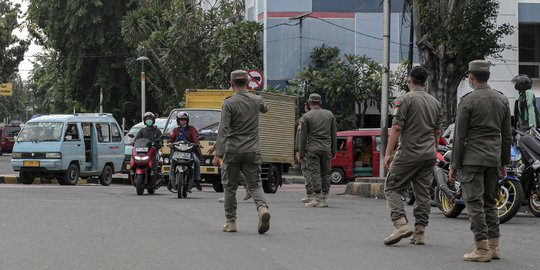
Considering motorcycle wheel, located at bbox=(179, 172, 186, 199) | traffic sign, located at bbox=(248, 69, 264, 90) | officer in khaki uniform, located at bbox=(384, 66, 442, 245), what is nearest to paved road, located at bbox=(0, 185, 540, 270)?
officer in khaki uniform, located at bbox=(384, 66, 442, 245)

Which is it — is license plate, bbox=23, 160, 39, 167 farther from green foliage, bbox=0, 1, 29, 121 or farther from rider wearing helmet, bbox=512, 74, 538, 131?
green foliage, bbox=0, 1, 29, 121

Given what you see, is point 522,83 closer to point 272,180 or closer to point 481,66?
point 481,66

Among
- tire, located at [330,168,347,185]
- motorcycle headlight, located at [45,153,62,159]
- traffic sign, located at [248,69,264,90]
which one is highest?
traffic sign, located at [248,69,264,90]

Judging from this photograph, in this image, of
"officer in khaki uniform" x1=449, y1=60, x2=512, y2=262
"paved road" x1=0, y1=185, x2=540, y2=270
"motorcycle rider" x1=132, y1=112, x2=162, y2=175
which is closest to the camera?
"paved road" x1=0, y1=185, x2=540, y2=270

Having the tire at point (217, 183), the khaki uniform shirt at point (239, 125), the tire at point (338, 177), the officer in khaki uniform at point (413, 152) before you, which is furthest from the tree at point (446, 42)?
the officer in khaki uniform at point (413, 152)

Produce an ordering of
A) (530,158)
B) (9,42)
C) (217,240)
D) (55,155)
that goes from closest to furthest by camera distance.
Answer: (217,240) < (530,158) < (55,155) < (9,42)

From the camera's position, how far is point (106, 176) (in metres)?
26.6

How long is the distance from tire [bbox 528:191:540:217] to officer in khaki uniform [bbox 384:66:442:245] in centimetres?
430

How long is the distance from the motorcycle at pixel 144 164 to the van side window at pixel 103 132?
731cm

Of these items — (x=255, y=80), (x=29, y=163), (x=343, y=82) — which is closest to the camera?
(x=29, y=163)

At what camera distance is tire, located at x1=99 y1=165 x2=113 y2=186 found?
2644cm

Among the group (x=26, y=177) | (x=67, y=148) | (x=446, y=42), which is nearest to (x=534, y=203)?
(x=446, y=42)

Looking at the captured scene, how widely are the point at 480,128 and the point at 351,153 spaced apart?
22872mm

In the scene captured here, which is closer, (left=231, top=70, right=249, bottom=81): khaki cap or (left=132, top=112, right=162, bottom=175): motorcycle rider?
(left=231, top=70, right=249, bottom=81): khaki cap
